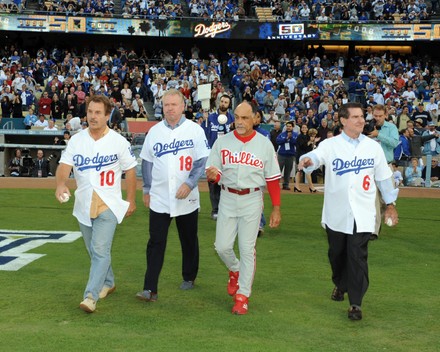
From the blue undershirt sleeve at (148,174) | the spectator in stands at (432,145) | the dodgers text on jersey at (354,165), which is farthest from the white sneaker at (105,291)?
the spectator in stands at (432,145)

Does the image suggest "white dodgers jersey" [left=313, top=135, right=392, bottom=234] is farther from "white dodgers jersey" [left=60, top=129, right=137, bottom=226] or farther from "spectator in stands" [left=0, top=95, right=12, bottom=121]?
"spectator in stands" [left=0, top=95, right=12, bottom=121]

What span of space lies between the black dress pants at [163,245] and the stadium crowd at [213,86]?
15.9 metres

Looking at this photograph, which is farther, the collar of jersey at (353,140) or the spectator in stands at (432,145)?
the spectator in stands at (432,145)

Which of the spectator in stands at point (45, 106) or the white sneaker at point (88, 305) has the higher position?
the spectator in stands at point (45, 106)

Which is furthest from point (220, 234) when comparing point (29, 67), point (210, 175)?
point (29, 67)

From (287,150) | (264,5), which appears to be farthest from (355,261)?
(264,5)

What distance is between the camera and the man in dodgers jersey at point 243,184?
7379mm

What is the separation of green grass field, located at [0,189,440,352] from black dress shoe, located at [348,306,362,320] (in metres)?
0.07

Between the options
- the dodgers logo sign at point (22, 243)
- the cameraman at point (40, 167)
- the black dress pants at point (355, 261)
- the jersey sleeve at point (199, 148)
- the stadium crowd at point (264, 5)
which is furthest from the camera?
the stadium crowd at point (264, 5)

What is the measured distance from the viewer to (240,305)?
23.9 feet

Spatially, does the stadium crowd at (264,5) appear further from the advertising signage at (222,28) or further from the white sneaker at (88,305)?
the white sneaker at (88,305)

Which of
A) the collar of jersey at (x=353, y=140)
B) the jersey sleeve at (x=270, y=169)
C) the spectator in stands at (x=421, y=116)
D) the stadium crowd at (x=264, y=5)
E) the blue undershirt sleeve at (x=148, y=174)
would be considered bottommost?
the spectator in stands at (x=421, y=116)

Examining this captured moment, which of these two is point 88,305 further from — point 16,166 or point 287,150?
point 16,166

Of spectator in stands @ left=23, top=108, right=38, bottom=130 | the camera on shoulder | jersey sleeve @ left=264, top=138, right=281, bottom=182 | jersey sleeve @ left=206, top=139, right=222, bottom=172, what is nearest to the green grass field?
jersey sleeve @ left=264, top=138, right=281, bottom=182
